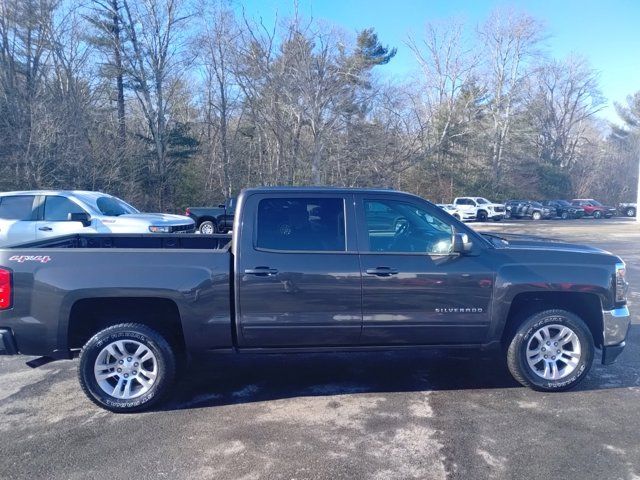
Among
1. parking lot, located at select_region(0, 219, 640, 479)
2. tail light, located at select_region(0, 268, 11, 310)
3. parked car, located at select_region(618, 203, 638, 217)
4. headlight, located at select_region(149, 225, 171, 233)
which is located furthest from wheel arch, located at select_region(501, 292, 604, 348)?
parked car, located at select_region(618, 203, 638, 217)

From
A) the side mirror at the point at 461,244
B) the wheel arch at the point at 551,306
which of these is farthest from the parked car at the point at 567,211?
the side mirror at the point at 461,244

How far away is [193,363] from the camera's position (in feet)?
17.3

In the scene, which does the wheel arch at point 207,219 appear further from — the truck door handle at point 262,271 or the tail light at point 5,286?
the truck door handle at point 262,271

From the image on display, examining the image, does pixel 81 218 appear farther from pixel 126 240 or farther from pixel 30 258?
pixel 30 258

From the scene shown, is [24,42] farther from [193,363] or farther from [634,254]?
[634,254]

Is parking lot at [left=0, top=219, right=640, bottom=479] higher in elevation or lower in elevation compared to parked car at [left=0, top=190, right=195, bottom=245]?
lower

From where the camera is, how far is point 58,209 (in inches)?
391

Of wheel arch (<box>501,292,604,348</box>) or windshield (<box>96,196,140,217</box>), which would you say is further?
windshield (<box>96,196,140,217</box>)

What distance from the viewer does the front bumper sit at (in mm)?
4352

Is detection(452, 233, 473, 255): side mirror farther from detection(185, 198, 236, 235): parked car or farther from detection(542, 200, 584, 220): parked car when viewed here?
detection(542, 200, 584, 220): parked car

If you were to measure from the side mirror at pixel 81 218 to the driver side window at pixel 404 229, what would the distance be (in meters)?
7.28

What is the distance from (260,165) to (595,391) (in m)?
31.6

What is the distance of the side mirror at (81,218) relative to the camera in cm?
952

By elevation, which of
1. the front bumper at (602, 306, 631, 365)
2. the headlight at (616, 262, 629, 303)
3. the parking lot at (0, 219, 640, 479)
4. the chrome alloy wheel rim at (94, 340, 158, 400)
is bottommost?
the parking lot at (0, 219, 640, 479)
